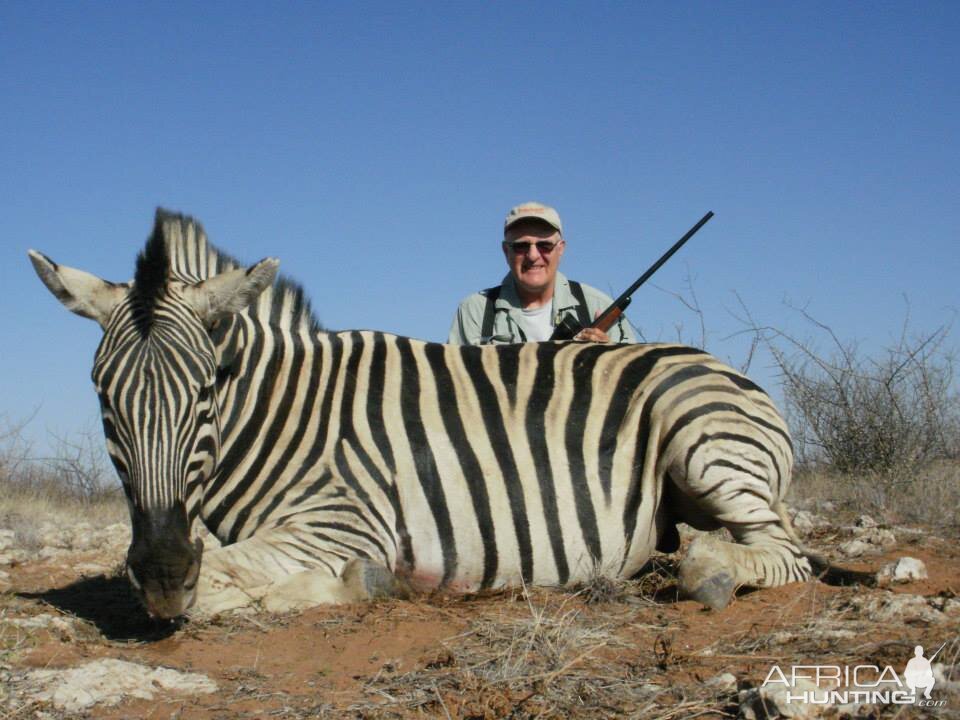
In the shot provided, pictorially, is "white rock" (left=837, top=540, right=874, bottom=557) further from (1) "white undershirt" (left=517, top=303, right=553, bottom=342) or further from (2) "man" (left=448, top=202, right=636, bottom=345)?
(1) "white undershirt" (left=517, top=303, right=553, bottom=342)

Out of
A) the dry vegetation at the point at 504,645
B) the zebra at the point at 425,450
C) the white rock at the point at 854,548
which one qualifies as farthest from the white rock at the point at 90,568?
the white rock at the point at 854,548

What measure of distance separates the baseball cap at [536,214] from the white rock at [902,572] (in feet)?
10.0

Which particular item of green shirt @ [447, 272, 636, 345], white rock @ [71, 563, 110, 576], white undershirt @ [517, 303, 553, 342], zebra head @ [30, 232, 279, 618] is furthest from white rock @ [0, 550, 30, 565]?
white undershirt @ [517, 303, 553, 342]

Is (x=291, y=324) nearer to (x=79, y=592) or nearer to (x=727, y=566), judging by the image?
(x=79, y=592)

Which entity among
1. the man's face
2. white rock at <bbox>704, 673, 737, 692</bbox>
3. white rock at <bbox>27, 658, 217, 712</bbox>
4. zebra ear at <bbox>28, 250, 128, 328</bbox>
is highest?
the man's face

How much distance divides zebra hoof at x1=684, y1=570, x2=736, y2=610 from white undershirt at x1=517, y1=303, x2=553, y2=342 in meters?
2.81

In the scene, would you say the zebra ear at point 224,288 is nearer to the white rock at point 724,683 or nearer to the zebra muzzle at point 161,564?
the zebra muzzle at point 161,564

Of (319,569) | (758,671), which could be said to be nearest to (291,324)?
(319,569)

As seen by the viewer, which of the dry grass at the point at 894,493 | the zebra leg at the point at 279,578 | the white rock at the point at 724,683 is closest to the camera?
the white rock at the point at 724,683

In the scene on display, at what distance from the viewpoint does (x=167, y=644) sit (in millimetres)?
3146

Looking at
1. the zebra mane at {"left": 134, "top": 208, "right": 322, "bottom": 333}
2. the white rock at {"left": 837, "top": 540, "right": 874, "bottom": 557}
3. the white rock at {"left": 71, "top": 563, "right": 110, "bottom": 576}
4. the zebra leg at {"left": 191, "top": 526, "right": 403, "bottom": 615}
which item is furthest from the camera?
the white rock at {"left": 71, "top": 563, "right": 110, "bottom": 576}

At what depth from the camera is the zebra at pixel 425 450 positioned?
3480mm

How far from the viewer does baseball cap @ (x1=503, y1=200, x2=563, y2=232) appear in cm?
598

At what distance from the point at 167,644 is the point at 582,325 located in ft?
11.9
